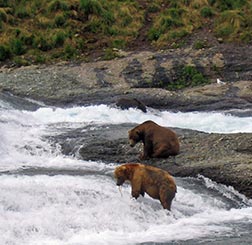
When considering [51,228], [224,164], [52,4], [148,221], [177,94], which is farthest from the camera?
[52,4]

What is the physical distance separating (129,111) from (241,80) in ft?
20.1

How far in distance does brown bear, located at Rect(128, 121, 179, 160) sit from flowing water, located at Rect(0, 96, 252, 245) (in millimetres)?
860

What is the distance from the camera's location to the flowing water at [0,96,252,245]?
29.6ft

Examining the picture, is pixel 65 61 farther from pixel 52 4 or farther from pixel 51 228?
pixel 51 228

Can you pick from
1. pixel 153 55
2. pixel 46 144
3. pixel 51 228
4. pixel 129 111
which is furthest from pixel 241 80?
pixel 51 228

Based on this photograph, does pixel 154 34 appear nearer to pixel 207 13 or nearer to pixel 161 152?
A: pixel 207 13

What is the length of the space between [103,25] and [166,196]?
77.6ft

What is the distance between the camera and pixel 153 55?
27359 millimetres

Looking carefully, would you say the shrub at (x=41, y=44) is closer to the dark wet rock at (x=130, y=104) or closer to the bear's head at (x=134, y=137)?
the dark wet rock at (x=130, y=104)

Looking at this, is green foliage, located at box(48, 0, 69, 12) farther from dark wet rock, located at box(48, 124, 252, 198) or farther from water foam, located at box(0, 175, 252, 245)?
water foam, located at box(0, 175, 252, 245)

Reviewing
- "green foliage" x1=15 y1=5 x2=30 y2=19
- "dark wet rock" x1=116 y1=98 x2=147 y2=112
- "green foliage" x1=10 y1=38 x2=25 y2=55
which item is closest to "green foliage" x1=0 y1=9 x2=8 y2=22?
"green foliage" x1=15 y1=5 x2=30 y2=19

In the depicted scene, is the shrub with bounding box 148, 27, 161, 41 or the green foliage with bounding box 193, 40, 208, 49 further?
the shrub with bounding box 148, 27, 161, 41

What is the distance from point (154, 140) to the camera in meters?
13.0

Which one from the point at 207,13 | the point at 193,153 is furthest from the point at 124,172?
the point at 207,13
